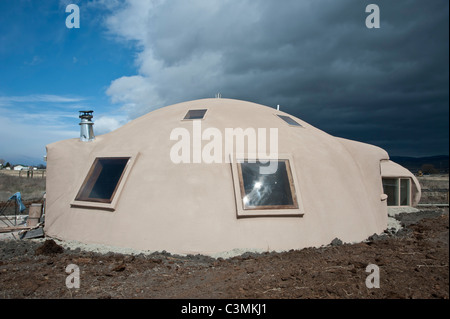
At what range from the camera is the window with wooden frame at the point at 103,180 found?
730 centimetres

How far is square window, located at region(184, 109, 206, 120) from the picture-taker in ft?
26.8

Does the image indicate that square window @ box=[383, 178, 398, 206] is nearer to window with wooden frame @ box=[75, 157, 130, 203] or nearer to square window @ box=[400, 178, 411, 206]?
square window @ box=[400, 178, 411, 206]

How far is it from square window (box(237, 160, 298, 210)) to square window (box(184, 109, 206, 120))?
1929mm

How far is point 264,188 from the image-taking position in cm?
692

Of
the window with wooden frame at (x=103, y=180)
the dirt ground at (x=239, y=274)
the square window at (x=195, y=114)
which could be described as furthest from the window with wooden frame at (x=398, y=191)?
the window with wooden frame at (x=103, y=180)

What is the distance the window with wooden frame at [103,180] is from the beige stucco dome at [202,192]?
53 mm

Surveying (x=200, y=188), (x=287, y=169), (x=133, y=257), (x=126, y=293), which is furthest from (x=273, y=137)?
(x=126, y=293)

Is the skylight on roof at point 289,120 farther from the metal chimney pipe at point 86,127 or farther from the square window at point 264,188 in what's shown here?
the metal chimney pipe at point 86,127

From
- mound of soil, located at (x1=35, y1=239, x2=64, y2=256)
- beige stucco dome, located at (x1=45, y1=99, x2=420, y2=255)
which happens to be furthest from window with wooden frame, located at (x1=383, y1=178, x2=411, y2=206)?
mound of soil, located at (x1=35, y1=239, x2=64, y2=256)

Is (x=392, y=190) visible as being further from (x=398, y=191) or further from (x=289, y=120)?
(x=289, y=120)

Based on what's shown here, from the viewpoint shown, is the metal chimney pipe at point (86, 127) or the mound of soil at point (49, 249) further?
the metal chimney pipe at point (86, 127)

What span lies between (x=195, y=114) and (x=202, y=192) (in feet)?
8.19

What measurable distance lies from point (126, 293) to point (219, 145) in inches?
150
